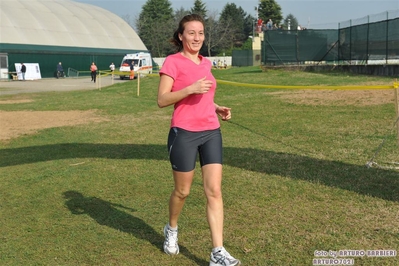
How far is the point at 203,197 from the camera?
232 inches

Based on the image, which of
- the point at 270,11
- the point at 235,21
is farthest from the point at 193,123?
the point at 270,11

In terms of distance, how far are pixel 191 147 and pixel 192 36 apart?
90 cm

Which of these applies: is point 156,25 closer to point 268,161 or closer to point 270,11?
point 270,11

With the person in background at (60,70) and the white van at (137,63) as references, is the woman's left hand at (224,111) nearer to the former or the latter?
the white van at (137,63)

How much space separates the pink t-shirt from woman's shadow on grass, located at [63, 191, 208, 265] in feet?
3.92

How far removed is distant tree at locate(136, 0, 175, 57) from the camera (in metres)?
88.2

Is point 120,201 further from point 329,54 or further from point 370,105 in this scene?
point 329,54

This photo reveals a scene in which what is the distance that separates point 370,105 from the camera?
13758 millimetres

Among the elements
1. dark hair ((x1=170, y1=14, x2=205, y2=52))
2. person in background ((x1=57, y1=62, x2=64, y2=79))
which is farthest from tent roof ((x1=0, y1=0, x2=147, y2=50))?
dark hair ((x1=170, y1=14, x2=205, y2=52))

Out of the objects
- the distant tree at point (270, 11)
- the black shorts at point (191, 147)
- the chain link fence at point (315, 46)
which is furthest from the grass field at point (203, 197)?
the distant tree at point (270, 11)

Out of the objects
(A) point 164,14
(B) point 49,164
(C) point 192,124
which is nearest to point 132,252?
(C) point 192,124

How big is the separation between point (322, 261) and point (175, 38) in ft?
7.30

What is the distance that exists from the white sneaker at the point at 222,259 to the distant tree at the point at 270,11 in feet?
347

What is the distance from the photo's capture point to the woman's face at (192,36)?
3902 mm
